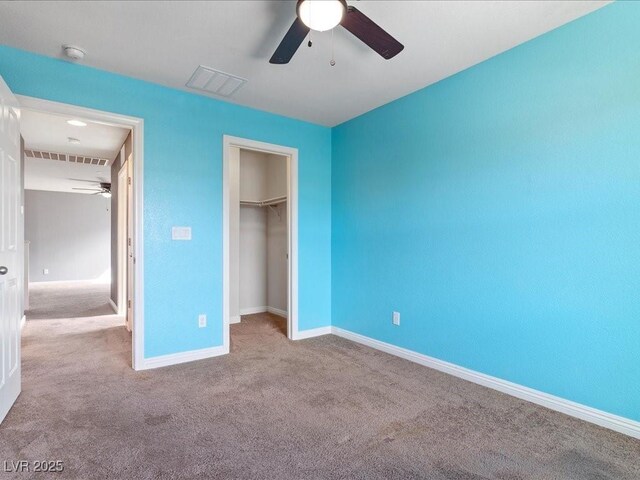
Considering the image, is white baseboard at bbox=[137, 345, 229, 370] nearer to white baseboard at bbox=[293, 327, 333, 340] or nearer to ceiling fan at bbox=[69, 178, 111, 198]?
white baseboard at bbox=[293, 327, 333, 340]

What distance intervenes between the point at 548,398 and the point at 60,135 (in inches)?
222

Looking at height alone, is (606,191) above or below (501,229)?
above

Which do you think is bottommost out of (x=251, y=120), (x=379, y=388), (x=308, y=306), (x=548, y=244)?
(x=379, y=388)

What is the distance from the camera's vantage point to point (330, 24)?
1683 mm

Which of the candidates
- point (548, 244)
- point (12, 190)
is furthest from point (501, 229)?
point (12, 190)

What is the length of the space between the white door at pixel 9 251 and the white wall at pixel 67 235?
8.05 metres

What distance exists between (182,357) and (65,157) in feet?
14.4

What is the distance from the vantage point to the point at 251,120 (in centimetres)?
360

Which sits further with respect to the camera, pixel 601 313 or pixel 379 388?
pixel 379 388

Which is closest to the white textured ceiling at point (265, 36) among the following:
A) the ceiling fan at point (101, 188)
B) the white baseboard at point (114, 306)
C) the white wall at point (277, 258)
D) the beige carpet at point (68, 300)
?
the white wall at point (277, 258)

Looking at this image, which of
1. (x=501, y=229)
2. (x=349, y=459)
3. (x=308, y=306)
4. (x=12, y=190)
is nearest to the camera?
(x=349, y=459)

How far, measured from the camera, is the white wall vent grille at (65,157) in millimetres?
5227

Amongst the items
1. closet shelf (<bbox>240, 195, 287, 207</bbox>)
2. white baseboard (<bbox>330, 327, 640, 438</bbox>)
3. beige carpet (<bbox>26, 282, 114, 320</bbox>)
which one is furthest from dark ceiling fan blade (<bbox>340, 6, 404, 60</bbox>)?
beige carpet (<bbox>26, 282, 114, 320</bbox>)

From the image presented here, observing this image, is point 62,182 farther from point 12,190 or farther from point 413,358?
point 413,358
